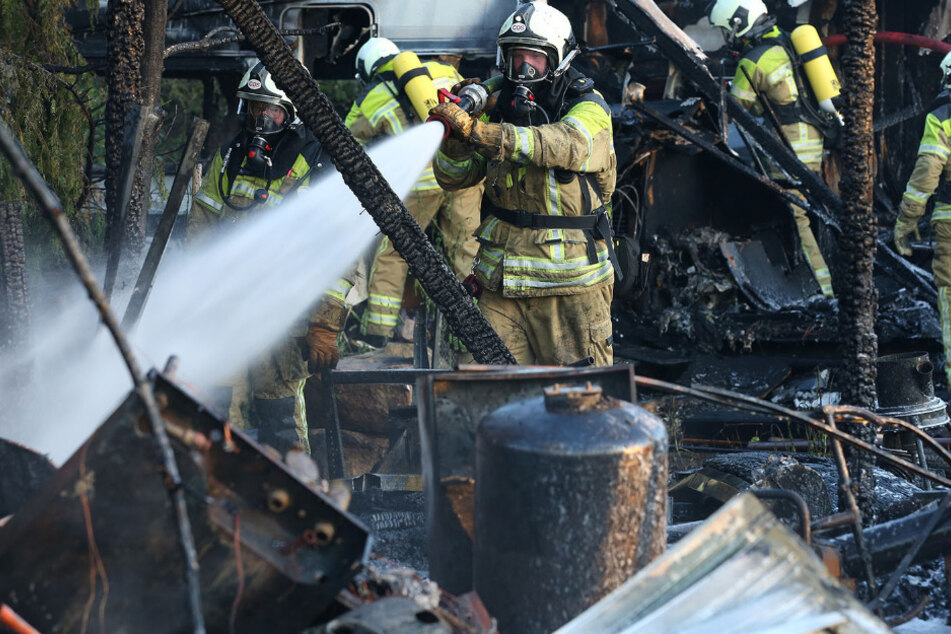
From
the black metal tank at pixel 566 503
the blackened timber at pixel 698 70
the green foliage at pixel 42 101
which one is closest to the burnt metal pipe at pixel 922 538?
the black metal tank at pixel 566 503

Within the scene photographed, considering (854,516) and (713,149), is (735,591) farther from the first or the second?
(713,149)

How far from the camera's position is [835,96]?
8.90 meters

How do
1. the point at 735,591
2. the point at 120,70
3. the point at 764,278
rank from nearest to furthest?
the point at 735,591 → the point at 120,70 → the point at 764,278

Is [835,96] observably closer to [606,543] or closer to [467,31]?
[467,31]

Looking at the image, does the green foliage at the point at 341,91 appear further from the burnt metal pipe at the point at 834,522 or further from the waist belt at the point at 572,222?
the burnt metal pipe at the point at 834,522

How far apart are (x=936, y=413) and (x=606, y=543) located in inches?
151

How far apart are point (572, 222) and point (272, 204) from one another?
5.57ft

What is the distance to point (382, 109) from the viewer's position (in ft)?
23.2

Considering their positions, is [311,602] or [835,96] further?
[835,96]

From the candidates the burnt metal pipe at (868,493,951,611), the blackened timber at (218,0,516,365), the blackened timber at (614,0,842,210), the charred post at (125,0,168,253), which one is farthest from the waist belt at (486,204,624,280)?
the blackened timber at (614,0,842,210)

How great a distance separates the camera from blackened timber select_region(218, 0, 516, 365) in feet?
13.3

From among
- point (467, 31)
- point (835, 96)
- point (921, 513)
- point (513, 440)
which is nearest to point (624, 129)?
point (467, 31)

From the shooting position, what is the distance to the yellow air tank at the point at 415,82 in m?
6.93

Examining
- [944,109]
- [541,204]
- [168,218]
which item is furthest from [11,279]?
[944,109]
